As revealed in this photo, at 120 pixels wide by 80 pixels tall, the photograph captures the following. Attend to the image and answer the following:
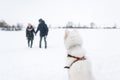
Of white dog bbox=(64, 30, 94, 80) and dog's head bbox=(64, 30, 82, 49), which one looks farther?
dog's head bbox=(64, 30, 82, 49)

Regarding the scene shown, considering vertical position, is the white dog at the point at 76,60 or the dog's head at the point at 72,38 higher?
the dog's head at the point at 72,38

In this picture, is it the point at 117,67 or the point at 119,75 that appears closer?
the point at 119,75

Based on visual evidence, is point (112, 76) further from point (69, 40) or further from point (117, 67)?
point (69, 40)

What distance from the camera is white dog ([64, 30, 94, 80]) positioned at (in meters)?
5.87

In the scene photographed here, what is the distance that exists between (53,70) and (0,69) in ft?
6.24

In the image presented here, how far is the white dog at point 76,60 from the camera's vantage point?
5871 millimetres

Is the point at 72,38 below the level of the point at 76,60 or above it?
above

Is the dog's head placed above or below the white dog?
above

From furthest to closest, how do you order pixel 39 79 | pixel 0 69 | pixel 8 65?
pixel 8 65
pixel 0 69
pixel 39 79

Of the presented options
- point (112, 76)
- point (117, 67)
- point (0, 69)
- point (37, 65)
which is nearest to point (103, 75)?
point (112, 76)

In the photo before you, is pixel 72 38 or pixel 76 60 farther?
pixel 72 38

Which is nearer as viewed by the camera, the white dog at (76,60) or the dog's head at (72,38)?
the white dog at (76,60)

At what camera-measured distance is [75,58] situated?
6.24m

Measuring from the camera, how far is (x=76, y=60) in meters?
6.16
